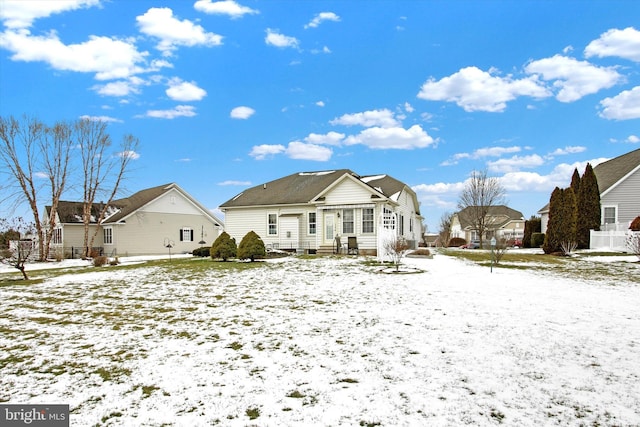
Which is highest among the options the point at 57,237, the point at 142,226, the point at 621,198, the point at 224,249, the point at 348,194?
the point at 348,194

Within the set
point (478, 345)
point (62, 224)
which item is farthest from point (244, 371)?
point (62, 224)

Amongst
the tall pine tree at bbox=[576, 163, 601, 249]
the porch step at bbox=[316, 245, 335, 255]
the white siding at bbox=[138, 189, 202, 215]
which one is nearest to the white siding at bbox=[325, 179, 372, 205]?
the porch step at bbox=[316, 245, 335, 255]

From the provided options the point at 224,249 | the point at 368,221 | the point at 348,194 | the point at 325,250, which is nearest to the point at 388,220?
the point at 368,221

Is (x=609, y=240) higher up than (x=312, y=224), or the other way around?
(x=312, y=224)

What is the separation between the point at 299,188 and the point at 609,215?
69.8ft

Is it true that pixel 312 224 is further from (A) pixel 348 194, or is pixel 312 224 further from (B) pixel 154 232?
(B) pixel 154 232

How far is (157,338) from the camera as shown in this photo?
20.9 ft

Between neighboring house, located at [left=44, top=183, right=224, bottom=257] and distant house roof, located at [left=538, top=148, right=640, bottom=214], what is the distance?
31006 millimetres

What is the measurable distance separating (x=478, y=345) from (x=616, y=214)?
88.4ft

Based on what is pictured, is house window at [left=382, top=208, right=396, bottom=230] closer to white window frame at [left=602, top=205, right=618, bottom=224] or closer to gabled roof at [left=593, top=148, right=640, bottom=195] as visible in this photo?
white window frame at [left=602, top=205, right=618, bottom=224]

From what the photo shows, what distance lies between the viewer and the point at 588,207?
2494 centimetres

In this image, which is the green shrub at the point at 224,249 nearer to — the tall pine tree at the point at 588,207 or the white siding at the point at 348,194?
the white siding at the point at 348,194

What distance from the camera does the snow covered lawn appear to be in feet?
12.4

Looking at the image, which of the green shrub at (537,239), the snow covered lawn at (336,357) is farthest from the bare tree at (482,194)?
the snow covered lawn at (336,357)
